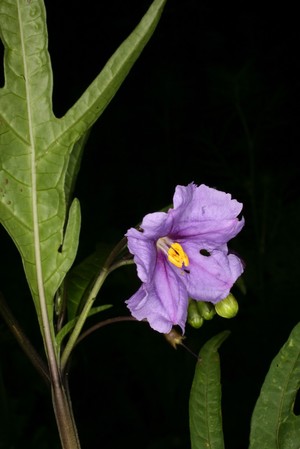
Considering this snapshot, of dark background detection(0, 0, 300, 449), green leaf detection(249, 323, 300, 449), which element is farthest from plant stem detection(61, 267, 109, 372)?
dark background detection(0, 0, 300, 449)

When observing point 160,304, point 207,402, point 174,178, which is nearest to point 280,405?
point 207,402

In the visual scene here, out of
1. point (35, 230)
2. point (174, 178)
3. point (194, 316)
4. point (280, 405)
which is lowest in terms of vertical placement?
point (174, 178)

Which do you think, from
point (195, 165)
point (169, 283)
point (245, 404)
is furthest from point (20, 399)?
point (195, 165)

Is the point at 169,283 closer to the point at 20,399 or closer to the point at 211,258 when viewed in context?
the point at 211,258

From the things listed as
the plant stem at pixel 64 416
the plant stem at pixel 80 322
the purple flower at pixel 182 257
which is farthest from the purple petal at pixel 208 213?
the plant stem at pixel 64 416

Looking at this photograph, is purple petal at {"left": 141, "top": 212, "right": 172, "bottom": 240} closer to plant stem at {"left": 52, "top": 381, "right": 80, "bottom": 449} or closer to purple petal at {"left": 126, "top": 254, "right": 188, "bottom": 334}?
purple petal at {"left": 126, "top": 254, "right": 188, "bottom": 334}

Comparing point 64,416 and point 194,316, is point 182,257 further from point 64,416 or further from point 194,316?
point 64,416
